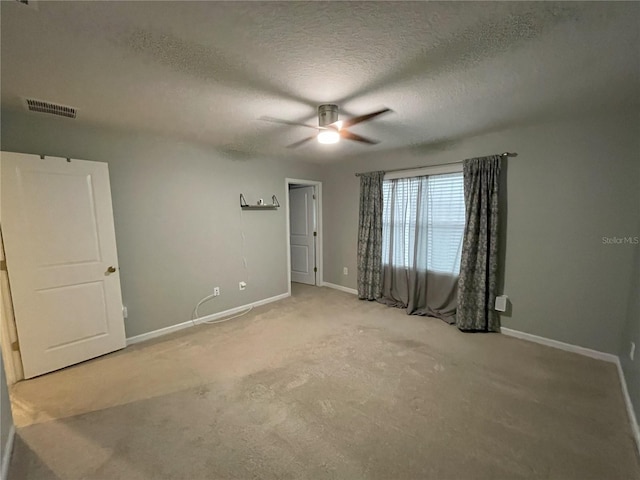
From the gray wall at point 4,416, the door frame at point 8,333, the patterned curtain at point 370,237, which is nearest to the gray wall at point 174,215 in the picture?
the door frame at point 8,333

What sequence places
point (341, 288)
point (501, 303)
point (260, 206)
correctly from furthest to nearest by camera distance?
point (341, 288)
point (260, 206)
point (501, 303)

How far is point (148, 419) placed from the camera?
6.11 feet

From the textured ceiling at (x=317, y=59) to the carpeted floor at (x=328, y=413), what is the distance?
2.35 metres

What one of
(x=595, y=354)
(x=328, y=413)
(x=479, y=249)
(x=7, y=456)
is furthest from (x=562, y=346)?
(x=7, y=456)

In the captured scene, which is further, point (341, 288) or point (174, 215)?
point (341, 288)

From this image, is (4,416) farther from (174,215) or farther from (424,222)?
(424,222)

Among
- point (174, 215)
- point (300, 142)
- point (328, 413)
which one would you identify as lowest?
point (328, 413)

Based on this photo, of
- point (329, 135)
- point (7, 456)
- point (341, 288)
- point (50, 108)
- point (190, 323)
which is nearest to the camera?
point (7, 456)

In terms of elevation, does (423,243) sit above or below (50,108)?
below

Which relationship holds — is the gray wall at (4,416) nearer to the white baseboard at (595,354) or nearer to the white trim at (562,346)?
the white baseboard at (595,354)

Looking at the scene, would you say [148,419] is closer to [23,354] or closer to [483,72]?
[23,354]

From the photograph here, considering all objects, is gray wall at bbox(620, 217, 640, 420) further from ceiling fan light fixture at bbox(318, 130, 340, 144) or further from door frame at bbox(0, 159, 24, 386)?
door frame at bbox(0, 159, 24, 386)

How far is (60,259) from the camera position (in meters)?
2.44

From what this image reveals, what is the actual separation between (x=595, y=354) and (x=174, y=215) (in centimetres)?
477
